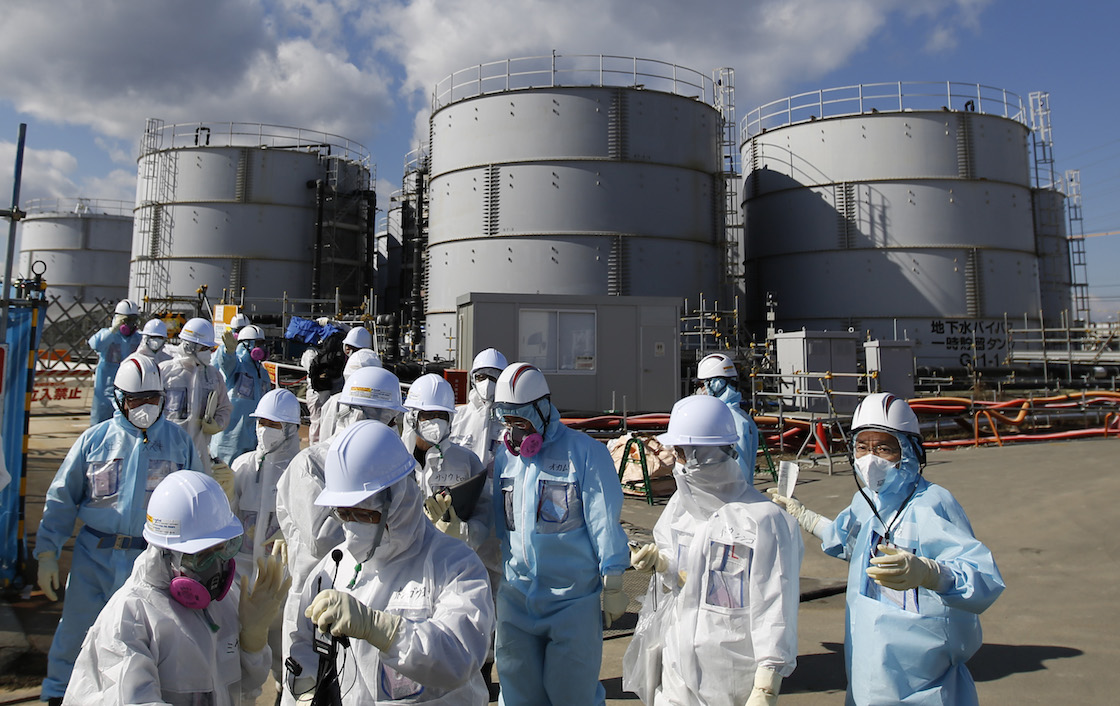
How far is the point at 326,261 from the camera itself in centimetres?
2802

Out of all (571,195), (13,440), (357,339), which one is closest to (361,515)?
(13,440)

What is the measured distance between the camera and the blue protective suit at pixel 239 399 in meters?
8.81

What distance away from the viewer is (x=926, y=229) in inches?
830

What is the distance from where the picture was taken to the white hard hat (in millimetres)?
3771

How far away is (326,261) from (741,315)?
50.7 ft

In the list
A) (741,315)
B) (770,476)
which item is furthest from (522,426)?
(741,315)

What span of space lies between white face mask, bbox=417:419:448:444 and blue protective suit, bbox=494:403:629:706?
2.64 ft

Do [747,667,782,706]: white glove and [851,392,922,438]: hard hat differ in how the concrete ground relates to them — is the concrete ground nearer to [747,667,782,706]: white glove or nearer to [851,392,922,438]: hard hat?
[747,667,782,706]: white glove

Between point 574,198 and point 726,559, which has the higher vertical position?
point 574,198

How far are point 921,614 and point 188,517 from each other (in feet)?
8.42

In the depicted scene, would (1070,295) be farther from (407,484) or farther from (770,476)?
(407,484)

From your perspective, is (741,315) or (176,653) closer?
(176,653)

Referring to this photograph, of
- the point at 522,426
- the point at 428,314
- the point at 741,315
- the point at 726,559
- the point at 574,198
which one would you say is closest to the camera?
the point at 726,559

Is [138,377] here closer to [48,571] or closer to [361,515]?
[48,571]
